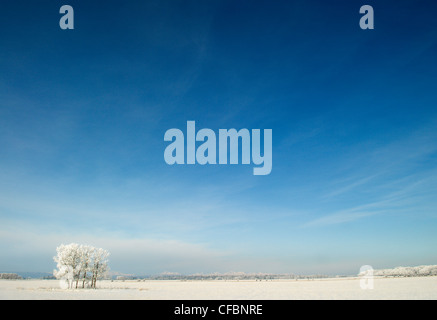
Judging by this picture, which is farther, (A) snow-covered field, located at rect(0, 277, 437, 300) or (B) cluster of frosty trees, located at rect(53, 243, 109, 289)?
(B) cluster of frosty trees, located at rect(53, 243, 109, 289)

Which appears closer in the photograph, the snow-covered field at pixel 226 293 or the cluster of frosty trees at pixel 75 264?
the snow-covered field at pixel 226 293
